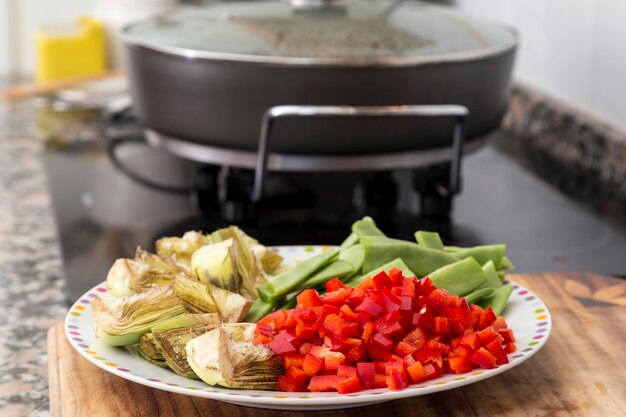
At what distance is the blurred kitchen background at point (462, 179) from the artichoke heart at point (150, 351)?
1.36 ft

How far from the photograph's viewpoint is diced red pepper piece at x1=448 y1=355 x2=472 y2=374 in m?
0.85

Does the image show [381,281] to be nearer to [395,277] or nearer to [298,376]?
[395,277]

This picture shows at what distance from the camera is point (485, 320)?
0.92m

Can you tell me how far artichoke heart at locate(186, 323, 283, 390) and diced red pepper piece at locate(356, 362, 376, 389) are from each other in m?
0.07

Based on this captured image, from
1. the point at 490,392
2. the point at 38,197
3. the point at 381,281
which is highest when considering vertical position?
the point at 381,281

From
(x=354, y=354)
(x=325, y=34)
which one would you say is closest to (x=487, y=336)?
(x=354, y=354)

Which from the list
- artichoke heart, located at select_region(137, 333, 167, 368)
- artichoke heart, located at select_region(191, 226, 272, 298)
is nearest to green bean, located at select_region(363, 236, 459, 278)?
artichoke heart, located at select_region(191, 226, 272, 298)

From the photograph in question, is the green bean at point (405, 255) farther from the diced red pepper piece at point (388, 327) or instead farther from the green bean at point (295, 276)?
the diced red pepper piece at point (388, 327)

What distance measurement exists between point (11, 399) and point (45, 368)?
0.08 meters

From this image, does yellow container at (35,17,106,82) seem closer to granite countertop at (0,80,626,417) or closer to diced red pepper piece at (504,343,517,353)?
granite countertop at (0,80,626,417)

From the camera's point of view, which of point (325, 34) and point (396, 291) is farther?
point (325, 34)

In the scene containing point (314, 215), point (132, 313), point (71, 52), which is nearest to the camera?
point (132, 313)

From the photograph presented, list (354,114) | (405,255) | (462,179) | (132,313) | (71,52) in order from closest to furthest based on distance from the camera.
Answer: (132,313) → (405,255) → (354,114) → (462,179) → (71,52)

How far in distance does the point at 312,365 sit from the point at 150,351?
0.51 ft
